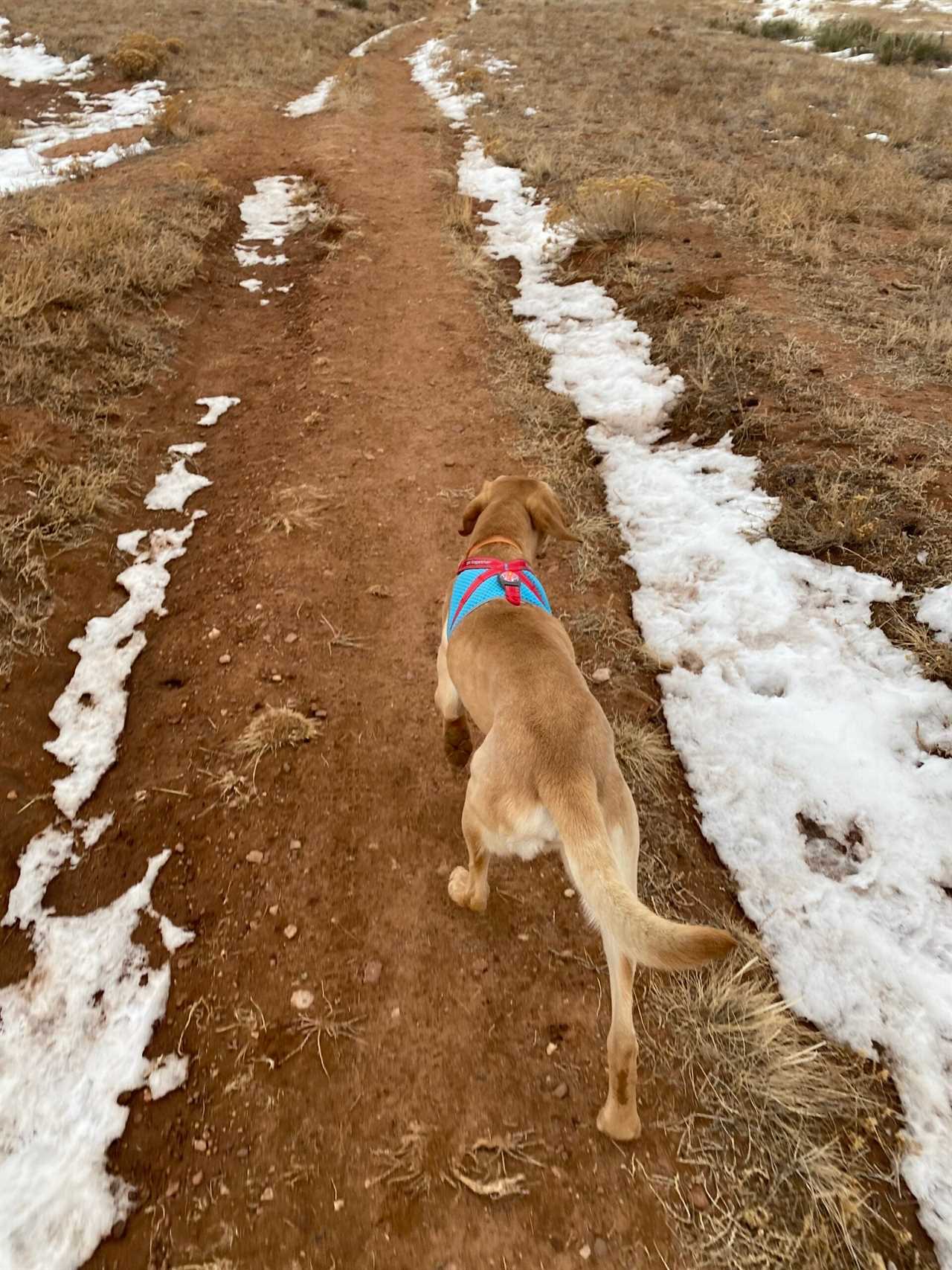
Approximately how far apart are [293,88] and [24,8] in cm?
1269

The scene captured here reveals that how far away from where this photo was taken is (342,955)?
3.00 m

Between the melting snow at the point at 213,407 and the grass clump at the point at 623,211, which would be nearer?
the melting snow at the point at 213,407

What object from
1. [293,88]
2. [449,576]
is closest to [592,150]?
[293,88]

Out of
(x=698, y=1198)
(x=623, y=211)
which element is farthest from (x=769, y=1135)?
(x=623, y=211)

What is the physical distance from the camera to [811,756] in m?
3.65

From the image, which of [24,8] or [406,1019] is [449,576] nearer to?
[406,1019]

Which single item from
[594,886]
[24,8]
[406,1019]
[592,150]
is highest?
[24,8]

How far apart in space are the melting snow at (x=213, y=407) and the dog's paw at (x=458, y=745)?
4334mm

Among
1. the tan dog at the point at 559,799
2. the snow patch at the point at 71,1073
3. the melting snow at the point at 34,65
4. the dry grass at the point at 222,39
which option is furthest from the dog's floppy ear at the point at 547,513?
the melting snow at the point at 34,65

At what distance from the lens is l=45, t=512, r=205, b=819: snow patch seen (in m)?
3.68

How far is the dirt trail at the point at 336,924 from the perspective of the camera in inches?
90.8

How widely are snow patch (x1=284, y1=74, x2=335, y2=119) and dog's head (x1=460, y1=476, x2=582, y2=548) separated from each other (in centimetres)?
1595

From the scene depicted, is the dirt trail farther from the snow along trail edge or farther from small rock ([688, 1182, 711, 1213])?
the snow along trail edge

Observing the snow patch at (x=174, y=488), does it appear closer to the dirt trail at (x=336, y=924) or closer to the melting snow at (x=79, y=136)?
the dirt trail at (x=336, y=924)
